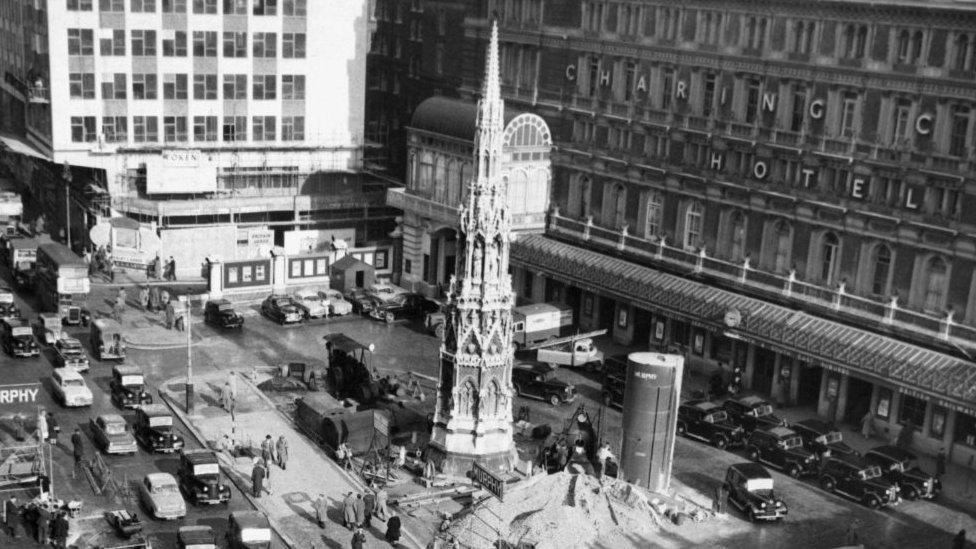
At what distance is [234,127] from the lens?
10844cm

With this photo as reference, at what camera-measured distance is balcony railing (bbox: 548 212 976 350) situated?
228 feet

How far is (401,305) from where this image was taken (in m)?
93.7

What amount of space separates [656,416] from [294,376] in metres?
26.6

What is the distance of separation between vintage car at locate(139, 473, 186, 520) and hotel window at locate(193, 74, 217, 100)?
55.2m

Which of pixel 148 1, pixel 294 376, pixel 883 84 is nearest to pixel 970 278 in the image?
pixel 883 84

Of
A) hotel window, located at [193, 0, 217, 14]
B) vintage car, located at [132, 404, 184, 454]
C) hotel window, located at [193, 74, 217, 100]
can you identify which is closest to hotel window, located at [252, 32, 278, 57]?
hotel window, located at [193, 0, 217, 14]

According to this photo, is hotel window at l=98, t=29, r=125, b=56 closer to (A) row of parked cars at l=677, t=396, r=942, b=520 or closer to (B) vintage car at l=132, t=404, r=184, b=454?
(B) vintage car at l=132, t=404, r=184, b=454

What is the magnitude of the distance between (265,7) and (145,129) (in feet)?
49.1

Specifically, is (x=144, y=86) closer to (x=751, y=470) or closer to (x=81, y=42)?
(x=81, y=42)

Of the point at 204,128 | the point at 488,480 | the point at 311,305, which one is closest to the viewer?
the point at 488,480

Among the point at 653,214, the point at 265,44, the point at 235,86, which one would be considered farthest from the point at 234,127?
the point at 653,214

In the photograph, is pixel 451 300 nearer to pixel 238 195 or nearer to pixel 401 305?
pixel 401 305

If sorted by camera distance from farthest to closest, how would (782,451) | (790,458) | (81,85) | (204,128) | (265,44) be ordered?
(265,44) < (204,128) < (81,85) < (782,451) < (790,458)

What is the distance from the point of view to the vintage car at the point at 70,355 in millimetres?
76875
